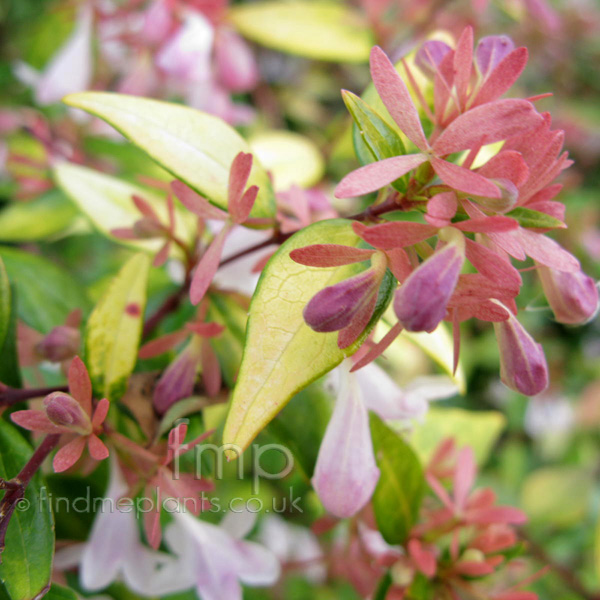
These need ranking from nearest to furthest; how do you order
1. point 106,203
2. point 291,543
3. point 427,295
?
point 427,295 < point 106,203 < point 291,543

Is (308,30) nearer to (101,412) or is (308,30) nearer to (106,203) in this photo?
(106,203)

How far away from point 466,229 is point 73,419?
29 centimetres

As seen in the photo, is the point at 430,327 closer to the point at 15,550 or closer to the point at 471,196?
the point at 471,196

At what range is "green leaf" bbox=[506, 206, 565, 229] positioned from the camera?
0.38 metres

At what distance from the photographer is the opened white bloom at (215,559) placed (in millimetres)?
499

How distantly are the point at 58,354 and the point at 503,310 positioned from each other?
372 millimetres

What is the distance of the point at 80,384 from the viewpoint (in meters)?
0.40

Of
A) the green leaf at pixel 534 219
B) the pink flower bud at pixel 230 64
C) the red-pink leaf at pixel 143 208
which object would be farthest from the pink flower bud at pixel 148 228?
the pink flower bud at pixel 230 64

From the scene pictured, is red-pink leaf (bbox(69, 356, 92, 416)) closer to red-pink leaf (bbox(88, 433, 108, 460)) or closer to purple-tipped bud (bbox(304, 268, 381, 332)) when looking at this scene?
red-pink leaf (bbox(88, 433, 108, 460))

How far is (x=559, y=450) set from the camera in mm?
1386

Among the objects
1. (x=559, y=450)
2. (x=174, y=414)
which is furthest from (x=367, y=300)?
(x=559, y=450)

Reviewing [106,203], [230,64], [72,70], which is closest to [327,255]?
[106,203]

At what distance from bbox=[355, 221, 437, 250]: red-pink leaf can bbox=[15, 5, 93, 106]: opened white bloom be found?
730 millimetres

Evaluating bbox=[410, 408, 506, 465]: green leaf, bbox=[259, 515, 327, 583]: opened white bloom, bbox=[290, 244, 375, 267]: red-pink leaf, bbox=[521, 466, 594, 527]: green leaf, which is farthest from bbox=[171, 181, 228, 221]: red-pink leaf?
bbox=[521, 466, 594, 527]: green leaf
